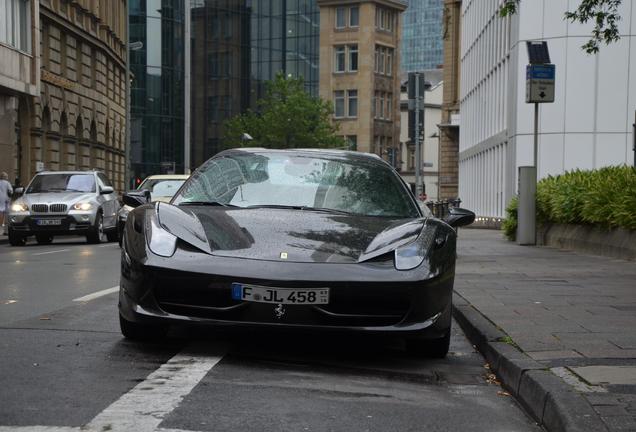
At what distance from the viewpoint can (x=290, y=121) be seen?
6931 cm

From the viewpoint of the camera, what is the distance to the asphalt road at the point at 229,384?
4586 millimetres

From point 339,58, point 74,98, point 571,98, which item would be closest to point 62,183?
point 571,98

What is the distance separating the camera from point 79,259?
16.8m

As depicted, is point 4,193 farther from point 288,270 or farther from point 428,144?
point 428,144

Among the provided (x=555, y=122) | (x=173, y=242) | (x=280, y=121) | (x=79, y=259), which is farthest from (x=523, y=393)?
(x=280, y=121)

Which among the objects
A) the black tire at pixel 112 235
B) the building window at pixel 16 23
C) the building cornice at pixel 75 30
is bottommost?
the black tire at pixel 112 235

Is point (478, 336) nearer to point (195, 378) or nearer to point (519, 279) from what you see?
point (195, 378)

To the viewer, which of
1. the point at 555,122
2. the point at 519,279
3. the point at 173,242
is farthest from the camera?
the point at 555,122

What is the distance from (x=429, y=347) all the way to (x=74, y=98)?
38559mm

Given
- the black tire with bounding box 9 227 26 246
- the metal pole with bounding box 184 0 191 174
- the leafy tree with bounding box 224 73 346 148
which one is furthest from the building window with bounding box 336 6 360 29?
the black tire with bounding box 9 227 26 246

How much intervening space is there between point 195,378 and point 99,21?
44.5 metres

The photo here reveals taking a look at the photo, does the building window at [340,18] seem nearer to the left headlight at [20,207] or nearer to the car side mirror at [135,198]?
the left headlight at [20,207]

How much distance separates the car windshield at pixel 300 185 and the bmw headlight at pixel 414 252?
2.37ft

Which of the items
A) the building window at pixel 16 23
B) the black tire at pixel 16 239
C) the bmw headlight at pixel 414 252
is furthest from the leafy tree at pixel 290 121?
the bmw headlight at pixel 414 252
